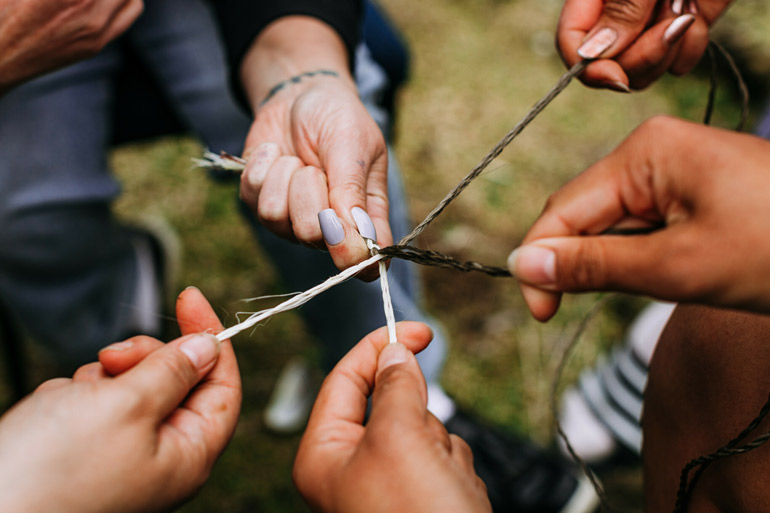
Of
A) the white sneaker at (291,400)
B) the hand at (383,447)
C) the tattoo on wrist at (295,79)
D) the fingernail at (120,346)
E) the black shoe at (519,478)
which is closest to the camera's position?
the hand at (383,447)

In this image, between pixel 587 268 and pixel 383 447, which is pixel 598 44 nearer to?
pixel 587 268

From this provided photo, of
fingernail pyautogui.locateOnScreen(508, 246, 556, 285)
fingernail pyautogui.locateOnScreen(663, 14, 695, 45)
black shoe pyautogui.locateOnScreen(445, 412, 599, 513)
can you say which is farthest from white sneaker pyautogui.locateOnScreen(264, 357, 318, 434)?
fingernail pyautogui.locateOnScreen(663, 14, 695, 45)

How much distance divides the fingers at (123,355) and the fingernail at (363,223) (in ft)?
1.13

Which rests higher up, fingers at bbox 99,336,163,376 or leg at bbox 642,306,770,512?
fingers at bbox 99,336,163,376

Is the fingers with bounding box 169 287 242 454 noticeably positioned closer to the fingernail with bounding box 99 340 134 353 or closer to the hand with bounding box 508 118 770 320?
the fingernail with bounding box 99 340 134 353

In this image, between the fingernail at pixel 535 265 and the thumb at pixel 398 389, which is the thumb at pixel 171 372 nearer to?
the thumb at pixel 398 389

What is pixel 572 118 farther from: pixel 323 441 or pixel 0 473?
pixel 0 473

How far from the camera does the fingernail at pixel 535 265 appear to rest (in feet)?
1.93

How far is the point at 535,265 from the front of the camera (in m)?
0.59

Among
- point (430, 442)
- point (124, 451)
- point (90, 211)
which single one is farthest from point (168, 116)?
point (430, 442)

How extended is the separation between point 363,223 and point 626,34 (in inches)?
22.5

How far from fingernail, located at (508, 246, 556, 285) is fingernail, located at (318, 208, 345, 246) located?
28 cm

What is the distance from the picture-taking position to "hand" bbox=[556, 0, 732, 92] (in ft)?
2.95

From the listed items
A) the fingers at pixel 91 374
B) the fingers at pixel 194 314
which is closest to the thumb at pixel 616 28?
the fingers at pixel 194 314
